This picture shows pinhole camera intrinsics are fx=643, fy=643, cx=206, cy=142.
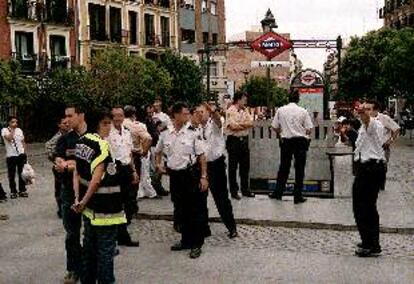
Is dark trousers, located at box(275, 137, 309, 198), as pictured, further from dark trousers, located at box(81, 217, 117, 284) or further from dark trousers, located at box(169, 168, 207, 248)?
dark trousers, located at box(81, 217, 117, 284)

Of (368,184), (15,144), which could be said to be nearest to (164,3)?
(15,144)

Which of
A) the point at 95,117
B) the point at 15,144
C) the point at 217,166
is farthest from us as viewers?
the point at 15,144

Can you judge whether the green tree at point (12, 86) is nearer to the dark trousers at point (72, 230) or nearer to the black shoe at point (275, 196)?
the black shoe at point (275, 196)

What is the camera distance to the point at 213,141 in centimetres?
902

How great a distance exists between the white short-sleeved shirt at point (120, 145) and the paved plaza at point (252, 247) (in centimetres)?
114

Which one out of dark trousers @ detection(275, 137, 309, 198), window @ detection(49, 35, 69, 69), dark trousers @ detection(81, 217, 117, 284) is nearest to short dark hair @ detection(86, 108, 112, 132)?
dark trousers @ detection(81, 217, 117, 284)

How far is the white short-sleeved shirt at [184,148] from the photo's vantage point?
25.2 ft

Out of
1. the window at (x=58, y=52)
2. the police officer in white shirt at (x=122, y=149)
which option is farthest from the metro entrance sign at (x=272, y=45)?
the window at (x=58, y=52)

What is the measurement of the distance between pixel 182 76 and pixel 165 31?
8.76 metres

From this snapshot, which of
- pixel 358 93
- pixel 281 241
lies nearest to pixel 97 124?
pixel 281 241

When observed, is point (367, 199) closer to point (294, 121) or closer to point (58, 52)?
point (294, 121)

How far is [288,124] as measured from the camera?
1058 centimetres

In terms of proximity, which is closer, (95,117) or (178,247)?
(95,117)

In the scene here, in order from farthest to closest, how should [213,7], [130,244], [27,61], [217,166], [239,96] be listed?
[213,7] → [27,61] → [239,96] → [217,166] → [130,244]
